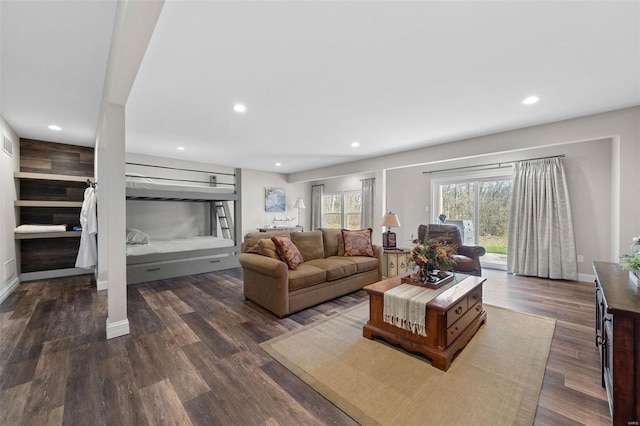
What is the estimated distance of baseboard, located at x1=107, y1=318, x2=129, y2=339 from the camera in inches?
92.7

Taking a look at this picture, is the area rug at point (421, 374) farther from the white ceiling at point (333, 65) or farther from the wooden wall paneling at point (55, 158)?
the wooden wall paneling at point (55, 158)

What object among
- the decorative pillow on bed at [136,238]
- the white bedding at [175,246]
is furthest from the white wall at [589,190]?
the decorative pillow on bed at [136,238]

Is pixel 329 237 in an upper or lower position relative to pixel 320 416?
upper

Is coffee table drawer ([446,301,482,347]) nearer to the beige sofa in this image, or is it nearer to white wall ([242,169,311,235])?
the beige sofa

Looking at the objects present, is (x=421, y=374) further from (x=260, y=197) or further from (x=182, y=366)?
(x=260, y=197)

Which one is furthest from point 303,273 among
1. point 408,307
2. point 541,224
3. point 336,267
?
point 541,224

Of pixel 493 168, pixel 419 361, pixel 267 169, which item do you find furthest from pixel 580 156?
pixel 267 169

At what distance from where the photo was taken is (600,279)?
1660mm

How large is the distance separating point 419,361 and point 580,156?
182 inches

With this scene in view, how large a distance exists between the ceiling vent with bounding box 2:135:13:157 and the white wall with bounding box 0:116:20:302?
4 cm

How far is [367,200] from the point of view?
7043 millimetres

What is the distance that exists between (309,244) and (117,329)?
7.81 feet

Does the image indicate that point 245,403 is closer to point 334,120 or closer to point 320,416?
point 320,416

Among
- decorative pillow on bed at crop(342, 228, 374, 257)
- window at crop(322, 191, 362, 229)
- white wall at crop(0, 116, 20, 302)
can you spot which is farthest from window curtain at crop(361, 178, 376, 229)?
white wall at crop(0, 116, 20, 302)
